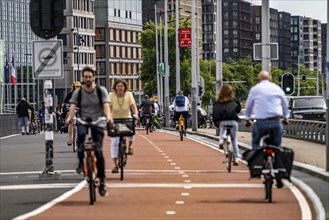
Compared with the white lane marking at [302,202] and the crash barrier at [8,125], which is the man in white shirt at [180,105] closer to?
the crash barrier at [8,125]

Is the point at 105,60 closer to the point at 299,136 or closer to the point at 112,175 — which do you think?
the point at 299,136

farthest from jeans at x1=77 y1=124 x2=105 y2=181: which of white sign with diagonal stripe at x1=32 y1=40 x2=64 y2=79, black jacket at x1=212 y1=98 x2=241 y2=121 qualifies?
black jacket at x1=212 y1=98 x2=241 y2=121

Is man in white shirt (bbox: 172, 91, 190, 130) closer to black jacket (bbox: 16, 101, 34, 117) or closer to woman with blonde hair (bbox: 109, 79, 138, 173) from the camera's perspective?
black jacket (bbox: 16, 101, 34, 117)

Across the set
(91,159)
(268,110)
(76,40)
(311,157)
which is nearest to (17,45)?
(76,40)

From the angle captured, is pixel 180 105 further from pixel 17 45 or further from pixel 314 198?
pixel 17 45

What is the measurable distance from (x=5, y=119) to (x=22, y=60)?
9402 cm

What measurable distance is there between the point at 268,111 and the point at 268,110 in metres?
0.02

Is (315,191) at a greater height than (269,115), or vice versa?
(269,115)

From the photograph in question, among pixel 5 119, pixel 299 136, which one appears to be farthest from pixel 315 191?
pixel 5 119

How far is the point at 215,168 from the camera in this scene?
86.6 ft

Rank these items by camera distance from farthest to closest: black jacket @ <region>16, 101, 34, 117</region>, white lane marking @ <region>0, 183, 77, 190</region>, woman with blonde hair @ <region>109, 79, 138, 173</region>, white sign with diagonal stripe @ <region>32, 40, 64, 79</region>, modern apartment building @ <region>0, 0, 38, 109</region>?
modern apartment building @ <region>0, 0, 38, 109</region> < black jacket @ <region>16, 101, 34, 117</region> < white sign with diagonal stripe @ <region>32, 40, 64, 79</region> < woman with blonde hair @ <region>109, 79, 138, 173</region> < white lane marking @ <region>0, 183, 77, 190</region>

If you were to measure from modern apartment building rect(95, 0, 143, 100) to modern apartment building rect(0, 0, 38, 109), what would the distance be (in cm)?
3608

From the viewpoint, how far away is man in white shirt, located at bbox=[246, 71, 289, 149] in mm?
18609

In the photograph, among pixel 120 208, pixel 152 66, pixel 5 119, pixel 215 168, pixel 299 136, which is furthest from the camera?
pixel 152 66
